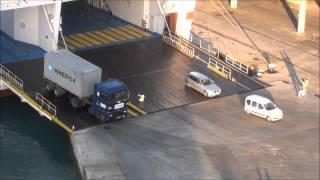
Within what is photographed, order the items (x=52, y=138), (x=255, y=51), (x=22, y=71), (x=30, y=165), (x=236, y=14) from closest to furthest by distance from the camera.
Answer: (x=30, y=165) → (x=52, y=138) → (x=22, y=71) → (x=255, y=51) → (x=236, y=14)

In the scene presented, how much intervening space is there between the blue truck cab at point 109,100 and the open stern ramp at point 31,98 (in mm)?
2517

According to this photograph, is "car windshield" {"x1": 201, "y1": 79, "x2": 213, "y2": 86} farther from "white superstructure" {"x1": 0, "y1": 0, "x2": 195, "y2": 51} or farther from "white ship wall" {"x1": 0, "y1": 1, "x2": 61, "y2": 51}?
"white ship wall" {"x1": 0, "y1": 1, "x2": 61, "y2": 51}

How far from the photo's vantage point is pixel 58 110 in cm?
4756

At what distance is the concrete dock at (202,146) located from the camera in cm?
4184

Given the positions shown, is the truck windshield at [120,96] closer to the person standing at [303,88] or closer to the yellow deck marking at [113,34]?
the yellow deck marking at [113,34]

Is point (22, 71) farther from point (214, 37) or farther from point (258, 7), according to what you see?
point (258, 7)

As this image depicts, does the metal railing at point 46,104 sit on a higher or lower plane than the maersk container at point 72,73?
lower

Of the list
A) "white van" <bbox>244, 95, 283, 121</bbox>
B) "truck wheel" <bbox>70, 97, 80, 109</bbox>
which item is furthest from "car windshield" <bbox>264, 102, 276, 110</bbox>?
"truck wheel" <bbox>70, 97, 80, 109</bbox>

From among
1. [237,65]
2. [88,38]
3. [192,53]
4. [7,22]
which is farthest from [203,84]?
[7,22]

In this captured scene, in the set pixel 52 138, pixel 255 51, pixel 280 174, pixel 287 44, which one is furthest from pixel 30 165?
pixel 287 44

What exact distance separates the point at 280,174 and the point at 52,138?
1736 centimetres

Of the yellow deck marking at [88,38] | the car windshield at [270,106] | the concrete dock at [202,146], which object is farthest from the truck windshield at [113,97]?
the yellow deck marking at [88,38]

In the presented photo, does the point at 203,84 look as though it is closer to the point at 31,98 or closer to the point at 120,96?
the point at 120,96

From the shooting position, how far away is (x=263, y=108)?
49312mm
